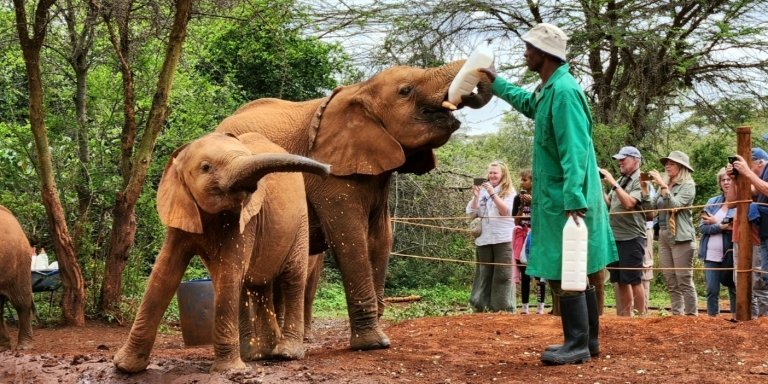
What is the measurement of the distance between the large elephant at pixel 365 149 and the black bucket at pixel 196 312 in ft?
5.95

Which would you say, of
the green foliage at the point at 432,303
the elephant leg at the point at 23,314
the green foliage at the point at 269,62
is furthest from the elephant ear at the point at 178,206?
the green foliage at the point at 269,62

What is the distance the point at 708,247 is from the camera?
35.0 ft

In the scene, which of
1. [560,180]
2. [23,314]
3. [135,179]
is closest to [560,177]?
[560,180]

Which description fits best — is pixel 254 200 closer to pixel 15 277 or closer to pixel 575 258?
pixel 575 258

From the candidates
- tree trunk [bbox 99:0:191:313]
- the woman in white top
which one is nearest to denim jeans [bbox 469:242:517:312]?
the woman in white top

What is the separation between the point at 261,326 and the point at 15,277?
3.27 m

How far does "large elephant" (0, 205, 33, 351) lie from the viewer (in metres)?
9.43

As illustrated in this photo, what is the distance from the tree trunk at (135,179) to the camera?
415 inches

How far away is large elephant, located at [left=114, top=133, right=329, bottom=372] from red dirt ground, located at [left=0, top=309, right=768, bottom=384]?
315mm

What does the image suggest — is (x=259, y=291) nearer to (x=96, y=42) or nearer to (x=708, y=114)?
(x=96, y=42)

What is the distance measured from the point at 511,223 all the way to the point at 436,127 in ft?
13.9

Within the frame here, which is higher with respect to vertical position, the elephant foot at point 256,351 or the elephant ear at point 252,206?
the elephant ear at point 252,206

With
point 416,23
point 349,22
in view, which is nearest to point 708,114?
point 416,23

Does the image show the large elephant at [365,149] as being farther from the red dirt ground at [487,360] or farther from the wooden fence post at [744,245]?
the wooden fence post at [744,245]
